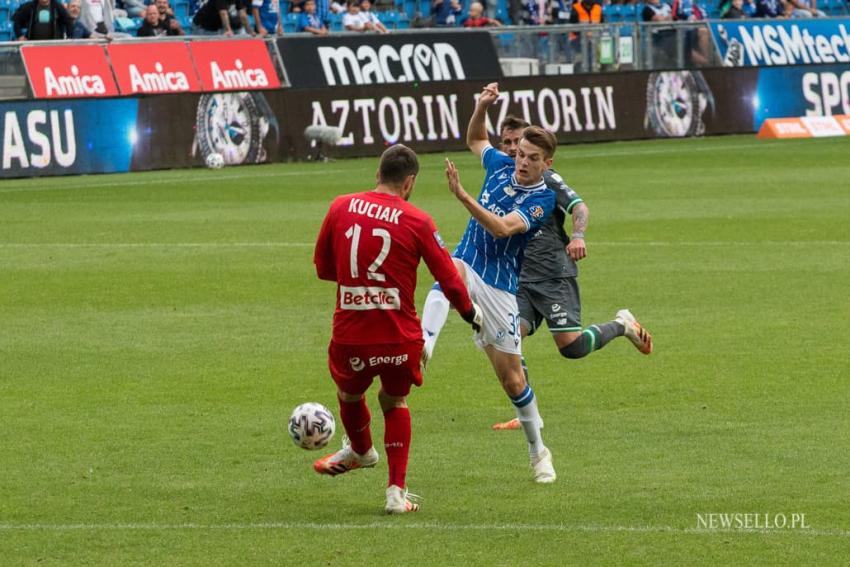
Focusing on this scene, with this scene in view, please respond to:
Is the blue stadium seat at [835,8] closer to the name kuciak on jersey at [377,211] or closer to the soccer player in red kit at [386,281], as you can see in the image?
the soccer player in red kit at [386,281]

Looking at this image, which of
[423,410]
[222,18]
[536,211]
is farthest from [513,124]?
[222,18]

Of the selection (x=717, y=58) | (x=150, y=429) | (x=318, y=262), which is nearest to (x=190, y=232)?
(x=150, y=429)

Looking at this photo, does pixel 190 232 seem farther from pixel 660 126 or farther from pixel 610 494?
pixel 660 126

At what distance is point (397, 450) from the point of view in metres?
8.04

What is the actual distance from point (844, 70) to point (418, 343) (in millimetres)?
33088

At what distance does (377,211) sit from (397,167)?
24cm

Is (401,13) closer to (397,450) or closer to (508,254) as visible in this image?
(508,254)

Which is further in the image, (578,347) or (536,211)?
(578,347)

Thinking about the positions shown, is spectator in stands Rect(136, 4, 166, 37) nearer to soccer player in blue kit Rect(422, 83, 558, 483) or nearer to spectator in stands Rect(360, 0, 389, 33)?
spectator in stands Rect(360, 0, 389, 33)

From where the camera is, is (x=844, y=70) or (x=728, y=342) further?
(x=844, y=70)

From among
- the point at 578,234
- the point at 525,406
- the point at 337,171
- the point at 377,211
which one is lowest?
the point at 337,171

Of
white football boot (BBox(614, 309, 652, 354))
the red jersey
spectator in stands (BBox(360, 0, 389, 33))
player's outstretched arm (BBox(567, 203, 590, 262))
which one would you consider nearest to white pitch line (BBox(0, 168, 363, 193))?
spectator in stands (BBox(360, 0, 389, 33))

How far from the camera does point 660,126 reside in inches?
1419

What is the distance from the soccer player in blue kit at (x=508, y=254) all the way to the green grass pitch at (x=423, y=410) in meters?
0.42
